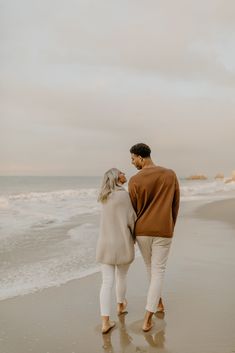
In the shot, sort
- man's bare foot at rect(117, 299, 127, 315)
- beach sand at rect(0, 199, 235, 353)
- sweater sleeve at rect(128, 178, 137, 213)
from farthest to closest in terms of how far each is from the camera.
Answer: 1. man's bare foot at rect(117, 299, 127, 315)
2. sweater sleeve at rect(128, 178, 137, 213)
3. beach sand at rect(0, 199, 235, 353)

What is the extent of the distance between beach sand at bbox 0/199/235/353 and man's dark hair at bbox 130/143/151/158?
1755 millimetres

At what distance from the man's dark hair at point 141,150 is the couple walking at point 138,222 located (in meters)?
0.17

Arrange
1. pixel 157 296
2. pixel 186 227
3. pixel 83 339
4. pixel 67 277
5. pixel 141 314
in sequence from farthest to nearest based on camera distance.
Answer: pixel 186 227 → pixel 67 277 → pixel 141 314 → pixel 157 296 → pixel 83 339

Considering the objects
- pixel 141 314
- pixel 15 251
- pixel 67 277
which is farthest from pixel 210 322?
pixel 15 251

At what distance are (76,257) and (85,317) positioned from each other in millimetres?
3275

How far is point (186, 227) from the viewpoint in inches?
480

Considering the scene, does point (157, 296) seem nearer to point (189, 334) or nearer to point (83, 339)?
Result: point (189, 334)

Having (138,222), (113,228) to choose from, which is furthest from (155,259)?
(113,228)

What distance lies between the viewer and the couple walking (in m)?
4.38

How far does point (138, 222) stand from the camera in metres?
4.45

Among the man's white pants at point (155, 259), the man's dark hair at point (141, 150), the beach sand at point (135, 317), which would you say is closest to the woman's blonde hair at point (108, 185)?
the man's dark hair at point (141, 150)

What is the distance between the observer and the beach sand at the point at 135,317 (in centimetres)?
391

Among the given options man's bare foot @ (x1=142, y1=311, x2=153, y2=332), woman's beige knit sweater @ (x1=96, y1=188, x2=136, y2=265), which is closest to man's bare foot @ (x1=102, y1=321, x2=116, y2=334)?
man's bare foot @ (x1=142, y1=311, x2=153, y2=332)

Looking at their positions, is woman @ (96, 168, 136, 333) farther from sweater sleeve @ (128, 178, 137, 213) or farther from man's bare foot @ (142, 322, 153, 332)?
man's bare foot @ (142, 322, 153, 332)
